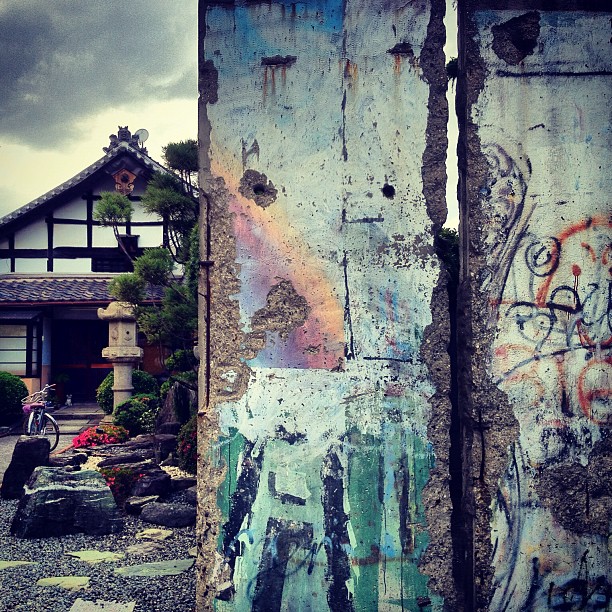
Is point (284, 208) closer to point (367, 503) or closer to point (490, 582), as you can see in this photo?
point (367, 503)

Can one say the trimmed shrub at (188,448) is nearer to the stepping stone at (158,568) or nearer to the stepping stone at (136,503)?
the stepping stone at (136,503)

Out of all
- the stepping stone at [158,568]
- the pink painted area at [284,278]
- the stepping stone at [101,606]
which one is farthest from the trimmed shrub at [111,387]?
the pink painted area at [284,278]

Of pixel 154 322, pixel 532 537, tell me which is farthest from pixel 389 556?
pixel 154 322

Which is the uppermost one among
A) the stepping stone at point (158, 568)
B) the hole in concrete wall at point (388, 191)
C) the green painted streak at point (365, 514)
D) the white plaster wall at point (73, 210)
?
the white plaster wall at point (73, 210)

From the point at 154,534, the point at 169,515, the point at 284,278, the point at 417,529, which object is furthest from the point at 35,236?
the point at 417,529

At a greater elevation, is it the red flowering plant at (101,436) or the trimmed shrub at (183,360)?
the trimmed shrub at (183,360)

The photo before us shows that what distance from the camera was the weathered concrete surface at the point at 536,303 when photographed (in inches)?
118

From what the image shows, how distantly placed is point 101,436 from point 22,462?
9.72ft

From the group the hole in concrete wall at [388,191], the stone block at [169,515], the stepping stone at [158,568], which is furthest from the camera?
the stone block at [169,515]

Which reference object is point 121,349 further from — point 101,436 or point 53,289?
point 53,289

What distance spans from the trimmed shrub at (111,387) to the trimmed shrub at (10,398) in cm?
164

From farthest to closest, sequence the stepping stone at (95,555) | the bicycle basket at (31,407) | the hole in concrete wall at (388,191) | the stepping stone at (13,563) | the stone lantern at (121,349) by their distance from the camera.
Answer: the stone lantern at (121,349) → the bicycle basket at (31,407) → the stepping stone at (95,555) → the stepping stone at (13,563) → the hole in concrete wall at (388,191)

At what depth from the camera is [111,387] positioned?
12836 millimetres

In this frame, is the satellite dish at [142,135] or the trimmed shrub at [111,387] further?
the satellite dish at [142,135]
